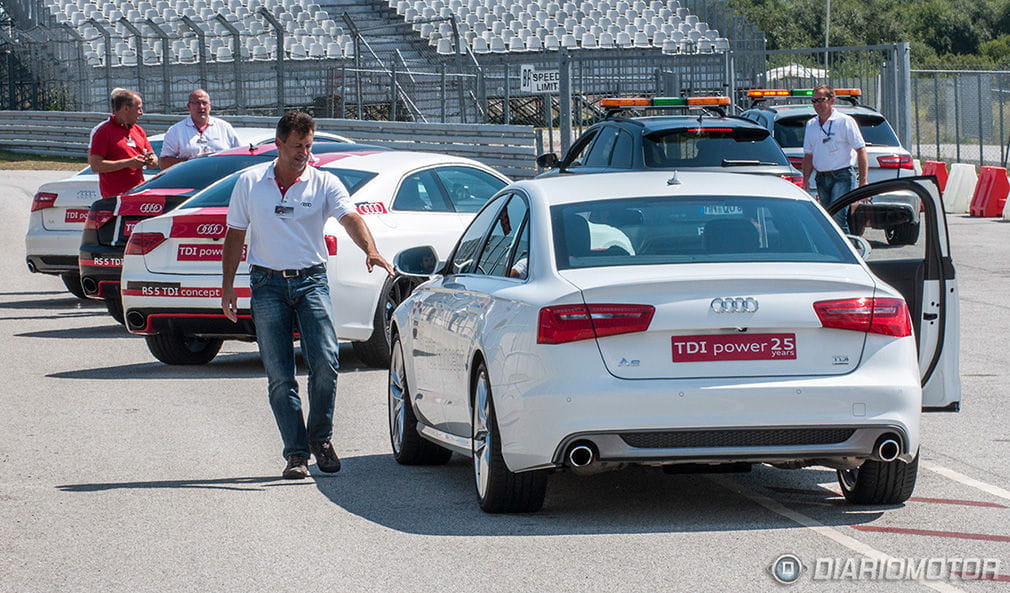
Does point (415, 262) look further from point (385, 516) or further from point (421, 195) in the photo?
point (421, 195)

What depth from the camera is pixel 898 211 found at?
29.1ft

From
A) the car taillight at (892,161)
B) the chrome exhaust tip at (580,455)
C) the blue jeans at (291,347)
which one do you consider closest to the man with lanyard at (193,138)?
the blue jeans at (291,347)

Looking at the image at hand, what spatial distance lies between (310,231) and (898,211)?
3.04m

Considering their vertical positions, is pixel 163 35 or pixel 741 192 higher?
pixel 163 35

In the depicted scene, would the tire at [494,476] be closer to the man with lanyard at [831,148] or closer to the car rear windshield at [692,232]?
the car rear windshield at [692,232]

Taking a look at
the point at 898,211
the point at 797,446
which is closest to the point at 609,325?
the point at 797,446

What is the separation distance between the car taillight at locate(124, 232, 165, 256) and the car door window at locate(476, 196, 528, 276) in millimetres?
4945

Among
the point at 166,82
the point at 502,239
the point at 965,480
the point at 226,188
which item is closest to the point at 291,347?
the point at 502,239

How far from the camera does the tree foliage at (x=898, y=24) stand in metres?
92.6

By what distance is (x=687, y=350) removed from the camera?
21.6 ft

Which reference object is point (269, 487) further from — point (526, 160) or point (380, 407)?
point (526, 160)

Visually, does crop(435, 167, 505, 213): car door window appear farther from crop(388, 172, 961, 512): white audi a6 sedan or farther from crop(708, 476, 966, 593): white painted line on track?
crop(388, 172, 961, 512): white audi a6 sedan

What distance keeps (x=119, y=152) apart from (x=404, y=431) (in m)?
8.07

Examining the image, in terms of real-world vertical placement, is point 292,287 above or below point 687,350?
above
